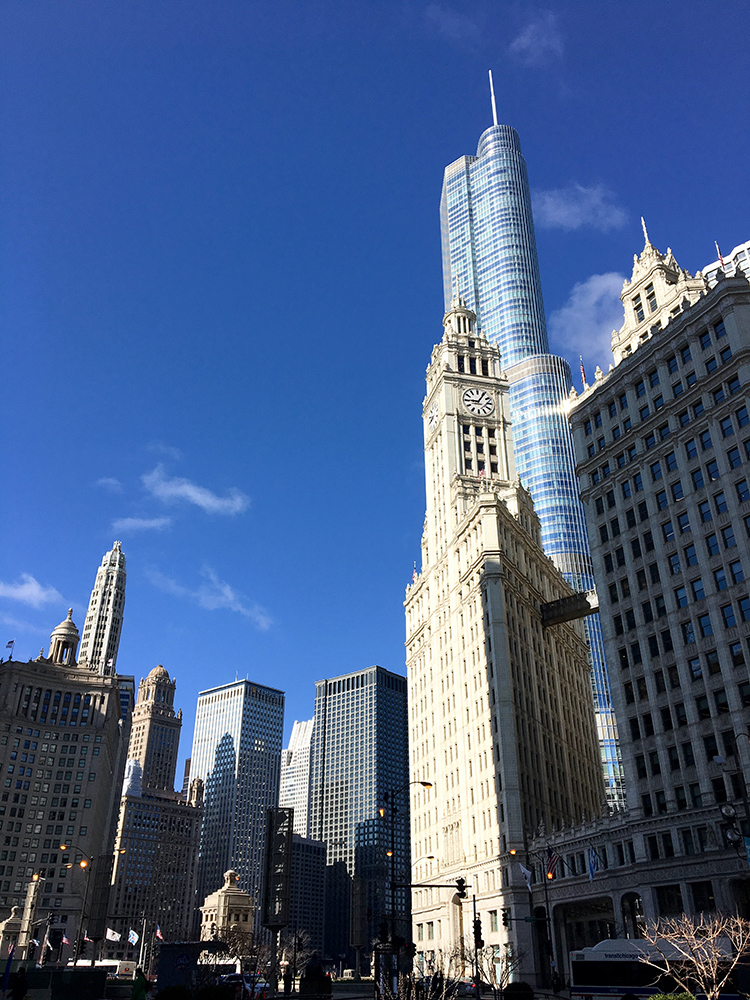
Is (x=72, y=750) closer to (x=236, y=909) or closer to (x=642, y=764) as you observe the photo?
(x=236, y=909)

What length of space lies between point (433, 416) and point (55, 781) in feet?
330

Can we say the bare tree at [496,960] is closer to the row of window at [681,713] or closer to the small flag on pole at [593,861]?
the small flag on pole at [593,861]

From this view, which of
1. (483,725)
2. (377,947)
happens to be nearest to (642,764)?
(377,947)

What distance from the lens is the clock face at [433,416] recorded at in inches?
5039

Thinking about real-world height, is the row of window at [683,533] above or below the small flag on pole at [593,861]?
above

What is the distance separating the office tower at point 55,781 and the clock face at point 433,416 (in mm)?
89689

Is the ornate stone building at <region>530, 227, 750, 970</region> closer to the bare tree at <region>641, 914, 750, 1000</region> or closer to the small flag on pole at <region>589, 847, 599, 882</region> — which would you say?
the small flag on pole at <region>589, 847, 599, 882</region>

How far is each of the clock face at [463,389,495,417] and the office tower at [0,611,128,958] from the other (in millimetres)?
97436

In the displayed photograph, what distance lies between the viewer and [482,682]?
90.7 m

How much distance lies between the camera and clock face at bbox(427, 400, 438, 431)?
12800 centimetres

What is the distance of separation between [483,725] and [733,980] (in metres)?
53.0

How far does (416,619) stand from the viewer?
120250 millimetres

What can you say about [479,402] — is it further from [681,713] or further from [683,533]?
[681,713]

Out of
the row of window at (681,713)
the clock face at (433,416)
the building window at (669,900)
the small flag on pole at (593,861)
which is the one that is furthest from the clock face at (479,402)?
the building window at (669,900)
